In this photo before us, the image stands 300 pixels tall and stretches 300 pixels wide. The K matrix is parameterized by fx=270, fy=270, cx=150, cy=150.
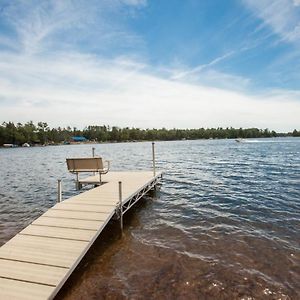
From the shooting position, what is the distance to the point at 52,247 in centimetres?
666

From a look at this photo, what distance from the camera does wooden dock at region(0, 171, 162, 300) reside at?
5254 millimetres

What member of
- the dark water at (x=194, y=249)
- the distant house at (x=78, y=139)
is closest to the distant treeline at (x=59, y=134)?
the distant house at (x=78, y=139)

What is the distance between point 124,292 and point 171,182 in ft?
46.3

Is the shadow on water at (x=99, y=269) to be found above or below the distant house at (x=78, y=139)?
below

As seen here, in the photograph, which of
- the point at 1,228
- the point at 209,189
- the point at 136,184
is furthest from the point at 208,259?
the point at 209,189

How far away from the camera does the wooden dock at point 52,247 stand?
207 inches

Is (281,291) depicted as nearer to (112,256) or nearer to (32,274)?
(112,256)

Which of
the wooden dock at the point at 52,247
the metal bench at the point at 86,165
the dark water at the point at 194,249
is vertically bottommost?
the dark water at the point at 194,249

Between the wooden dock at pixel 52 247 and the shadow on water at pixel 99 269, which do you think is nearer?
the wooden dock at pixel 52 247

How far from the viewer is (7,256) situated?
6266 millimetres

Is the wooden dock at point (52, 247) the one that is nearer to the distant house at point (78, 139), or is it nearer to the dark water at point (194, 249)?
the dark water at point (194, 249)

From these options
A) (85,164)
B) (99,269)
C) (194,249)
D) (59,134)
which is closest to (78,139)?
(59,134)

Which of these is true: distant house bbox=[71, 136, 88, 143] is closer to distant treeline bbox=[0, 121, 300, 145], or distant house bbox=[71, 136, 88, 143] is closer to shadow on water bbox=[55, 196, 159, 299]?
distant treeline bbox=[0, 121, 300, 145]

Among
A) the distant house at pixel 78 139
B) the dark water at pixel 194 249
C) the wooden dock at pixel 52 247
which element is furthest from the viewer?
the distant house at pixel 78 139
